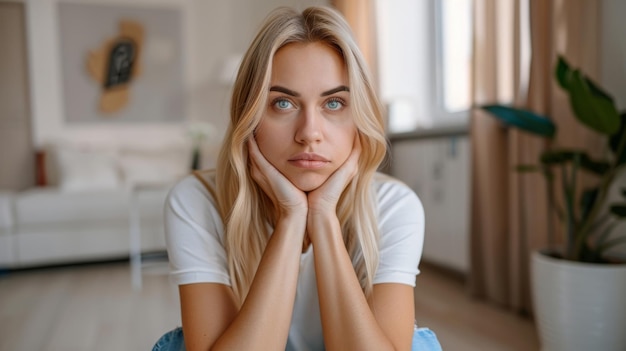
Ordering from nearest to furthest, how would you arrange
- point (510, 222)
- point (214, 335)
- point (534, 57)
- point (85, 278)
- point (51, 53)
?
1. point (214, 335)
2. point (534, 57)
3. point (510, 222)
4. point (85, 278)
5. point (51, 53)

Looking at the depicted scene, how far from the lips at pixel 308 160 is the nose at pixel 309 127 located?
3 cm

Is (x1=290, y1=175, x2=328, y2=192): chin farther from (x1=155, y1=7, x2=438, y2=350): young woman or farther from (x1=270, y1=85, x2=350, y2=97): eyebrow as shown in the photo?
(x1=270, y1=85, x2=350, y2=97): eyebrow

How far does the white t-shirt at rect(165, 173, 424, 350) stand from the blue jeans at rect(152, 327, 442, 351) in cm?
11

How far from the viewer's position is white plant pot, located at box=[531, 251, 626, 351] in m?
1.31

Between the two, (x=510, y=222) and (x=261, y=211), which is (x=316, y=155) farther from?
(x=510, y=222)

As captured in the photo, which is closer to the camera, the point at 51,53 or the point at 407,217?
the point at 407,217

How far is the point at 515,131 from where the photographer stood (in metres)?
1.84

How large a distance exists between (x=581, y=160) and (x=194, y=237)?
123cm

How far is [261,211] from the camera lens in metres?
0.92

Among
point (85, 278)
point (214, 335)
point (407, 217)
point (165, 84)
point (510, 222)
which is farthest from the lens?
point (165, 84)

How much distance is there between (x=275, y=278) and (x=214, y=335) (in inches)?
5.4

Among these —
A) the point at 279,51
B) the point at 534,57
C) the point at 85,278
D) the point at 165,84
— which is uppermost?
the point at 165,84

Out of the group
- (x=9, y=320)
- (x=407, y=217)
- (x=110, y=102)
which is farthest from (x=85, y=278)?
(x=407, y=217)

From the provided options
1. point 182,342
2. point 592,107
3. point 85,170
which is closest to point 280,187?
point 182,342
